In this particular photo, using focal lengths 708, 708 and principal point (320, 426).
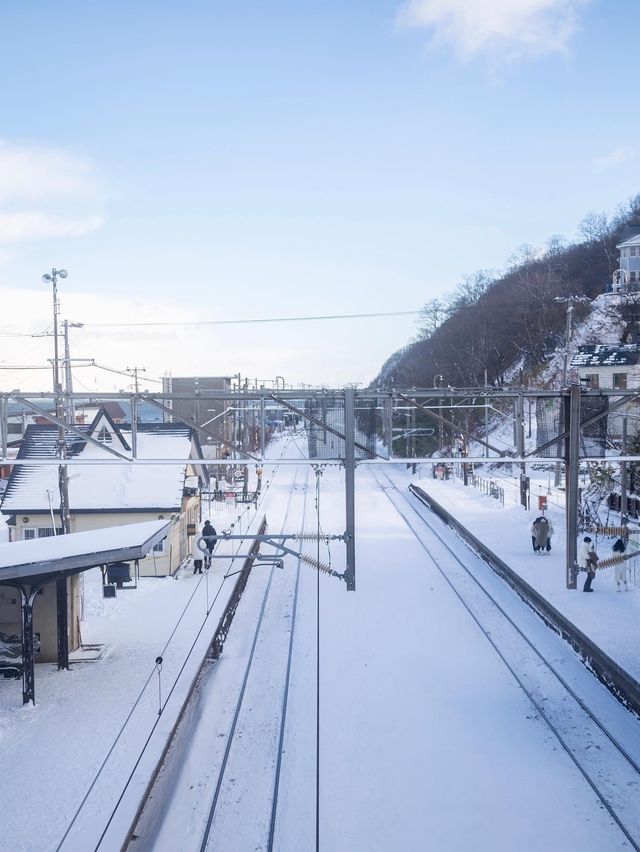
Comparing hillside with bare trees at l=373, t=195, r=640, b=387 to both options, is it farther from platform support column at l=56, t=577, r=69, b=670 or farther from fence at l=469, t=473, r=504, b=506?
platform support column at l=56, t=577, r=69, b=670

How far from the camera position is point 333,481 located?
3869cm

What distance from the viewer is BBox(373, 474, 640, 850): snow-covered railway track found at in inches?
277

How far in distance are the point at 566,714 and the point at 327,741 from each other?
10.1ft

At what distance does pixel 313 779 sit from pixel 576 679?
14.6 ft

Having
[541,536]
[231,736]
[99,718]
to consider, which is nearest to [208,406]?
[541,536]

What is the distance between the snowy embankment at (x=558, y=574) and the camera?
10.6 m

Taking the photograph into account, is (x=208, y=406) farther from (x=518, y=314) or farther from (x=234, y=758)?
(x=518, y=314)

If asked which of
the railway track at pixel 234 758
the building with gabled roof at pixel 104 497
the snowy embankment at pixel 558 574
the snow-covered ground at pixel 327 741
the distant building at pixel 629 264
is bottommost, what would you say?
the railway track at pixel 234 758

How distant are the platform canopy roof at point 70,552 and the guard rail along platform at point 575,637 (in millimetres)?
6608

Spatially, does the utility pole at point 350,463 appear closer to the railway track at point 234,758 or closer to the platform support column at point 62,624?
the railway track at point 234,758

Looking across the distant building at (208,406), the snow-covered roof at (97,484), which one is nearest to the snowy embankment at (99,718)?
the snow-covered roof at (97,484)

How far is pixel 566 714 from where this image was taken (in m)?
8.88

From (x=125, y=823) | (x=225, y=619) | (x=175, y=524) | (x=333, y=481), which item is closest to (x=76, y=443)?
(x=175, y=524)

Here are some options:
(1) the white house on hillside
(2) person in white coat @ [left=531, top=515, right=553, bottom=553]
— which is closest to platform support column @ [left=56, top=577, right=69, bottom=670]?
(2) person in white coat @ [left=531, top=515, right=553, bottom=553]
